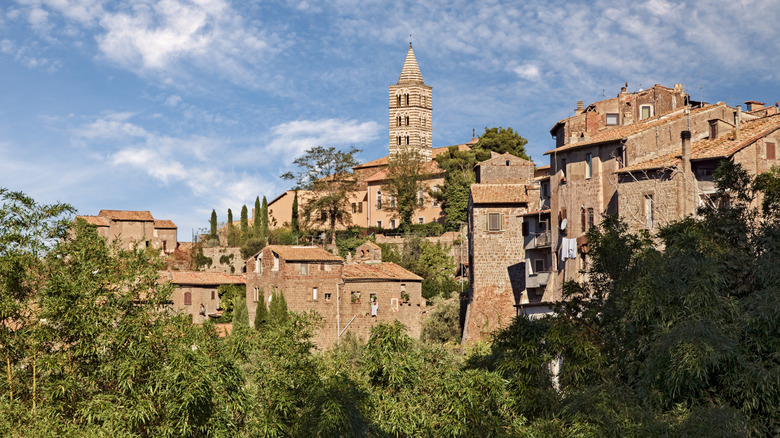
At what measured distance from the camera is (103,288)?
1930cm

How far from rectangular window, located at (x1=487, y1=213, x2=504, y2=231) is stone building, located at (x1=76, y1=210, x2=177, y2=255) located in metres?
38.4

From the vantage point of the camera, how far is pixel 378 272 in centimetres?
6184

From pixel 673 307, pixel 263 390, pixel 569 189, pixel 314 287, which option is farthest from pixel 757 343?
pixel 314 287

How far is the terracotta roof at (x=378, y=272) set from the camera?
60.5 m

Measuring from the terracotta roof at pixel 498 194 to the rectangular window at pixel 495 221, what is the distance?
0.80m

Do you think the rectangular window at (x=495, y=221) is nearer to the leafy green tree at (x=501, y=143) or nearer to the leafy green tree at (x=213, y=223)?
the leafy green tree at (x=501, y=143)

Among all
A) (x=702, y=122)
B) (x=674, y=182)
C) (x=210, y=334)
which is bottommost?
(x=210, y=334)

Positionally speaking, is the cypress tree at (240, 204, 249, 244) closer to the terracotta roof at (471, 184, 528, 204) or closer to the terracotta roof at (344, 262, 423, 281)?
the terracotta roof at (344, 262, 423, 281)

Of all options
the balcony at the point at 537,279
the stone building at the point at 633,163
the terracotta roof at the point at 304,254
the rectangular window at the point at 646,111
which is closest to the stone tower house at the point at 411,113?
the terracotta roof at the point at 304,254

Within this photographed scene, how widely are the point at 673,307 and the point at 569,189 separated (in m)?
22.0

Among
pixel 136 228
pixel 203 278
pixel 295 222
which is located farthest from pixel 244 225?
pixel 203 278

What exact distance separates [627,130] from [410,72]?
76.3 meters

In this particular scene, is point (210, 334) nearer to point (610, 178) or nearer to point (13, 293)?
point (13, 293)

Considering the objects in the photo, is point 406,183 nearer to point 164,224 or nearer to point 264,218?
point 264,218
